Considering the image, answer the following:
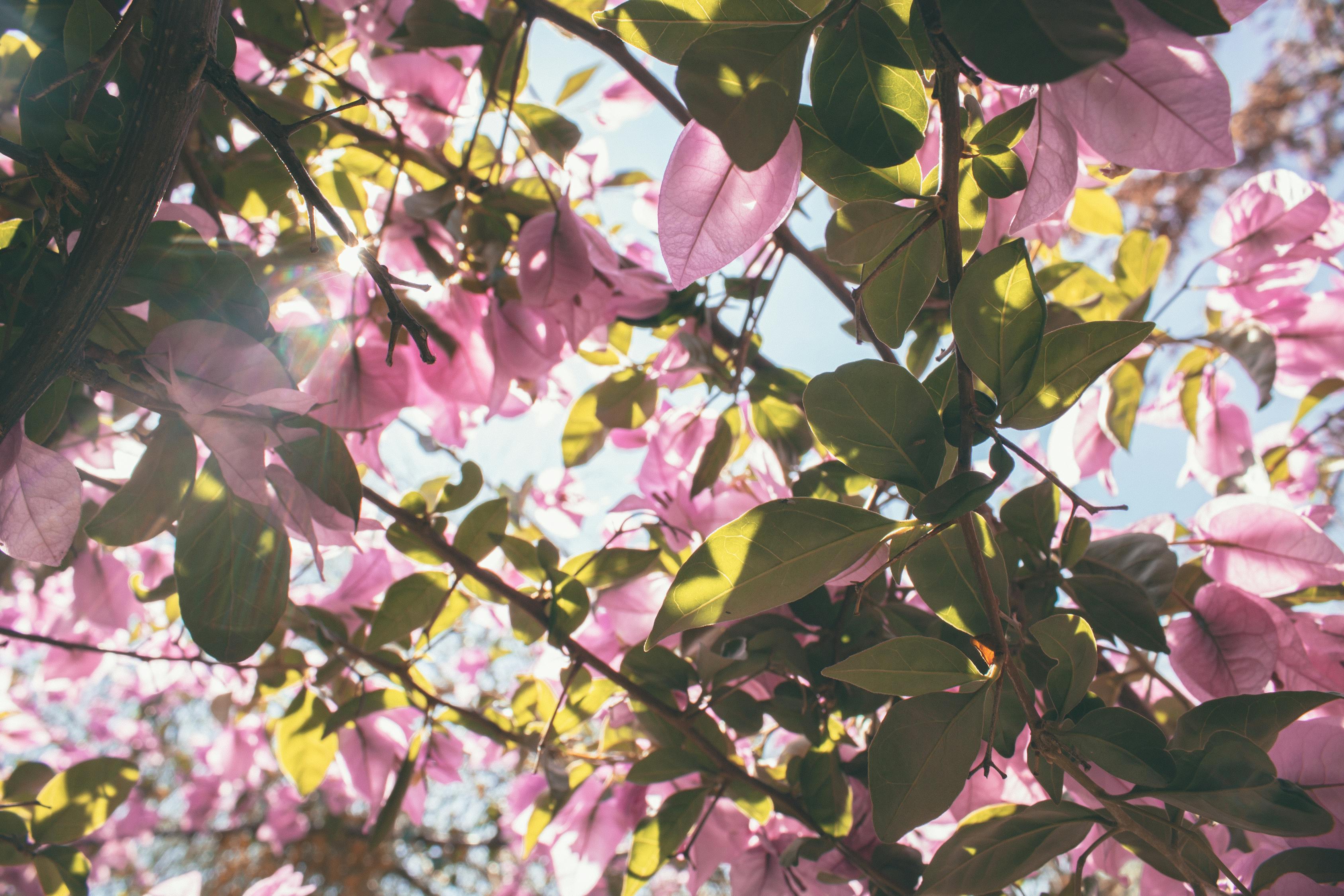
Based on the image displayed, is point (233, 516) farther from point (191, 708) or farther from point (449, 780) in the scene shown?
point (191, 708)

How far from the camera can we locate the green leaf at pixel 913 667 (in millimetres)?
248

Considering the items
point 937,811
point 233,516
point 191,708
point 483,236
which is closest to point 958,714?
point 937,811

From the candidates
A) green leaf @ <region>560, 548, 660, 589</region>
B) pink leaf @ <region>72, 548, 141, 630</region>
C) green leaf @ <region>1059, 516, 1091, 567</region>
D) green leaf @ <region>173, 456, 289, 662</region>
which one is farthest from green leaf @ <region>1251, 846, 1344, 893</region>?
pink leaf @ <region>72, 548, 141, 630</region>

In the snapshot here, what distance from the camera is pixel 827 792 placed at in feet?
1.38

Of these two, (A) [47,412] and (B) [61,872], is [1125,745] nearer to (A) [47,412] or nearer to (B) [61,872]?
(A) [47,412]

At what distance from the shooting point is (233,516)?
0.33 m

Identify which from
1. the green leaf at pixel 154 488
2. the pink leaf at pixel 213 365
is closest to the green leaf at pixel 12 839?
the green leaf at pixel 154 488

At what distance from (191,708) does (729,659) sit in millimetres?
3090

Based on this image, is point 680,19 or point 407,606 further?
point 407,606

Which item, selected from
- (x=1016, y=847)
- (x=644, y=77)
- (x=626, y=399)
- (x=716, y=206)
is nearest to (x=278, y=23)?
(x=644, y=77)

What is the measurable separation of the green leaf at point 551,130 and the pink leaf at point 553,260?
1.8 inches

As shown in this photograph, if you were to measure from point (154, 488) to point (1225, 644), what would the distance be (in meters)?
0.59

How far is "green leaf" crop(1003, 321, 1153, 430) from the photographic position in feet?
0.72

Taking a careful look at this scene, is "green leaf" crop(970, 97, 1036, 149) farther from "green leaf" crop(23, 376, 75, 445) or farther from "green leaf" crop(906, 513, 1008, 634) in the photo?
"green leaf" crop(23, 376, 75, 445)
